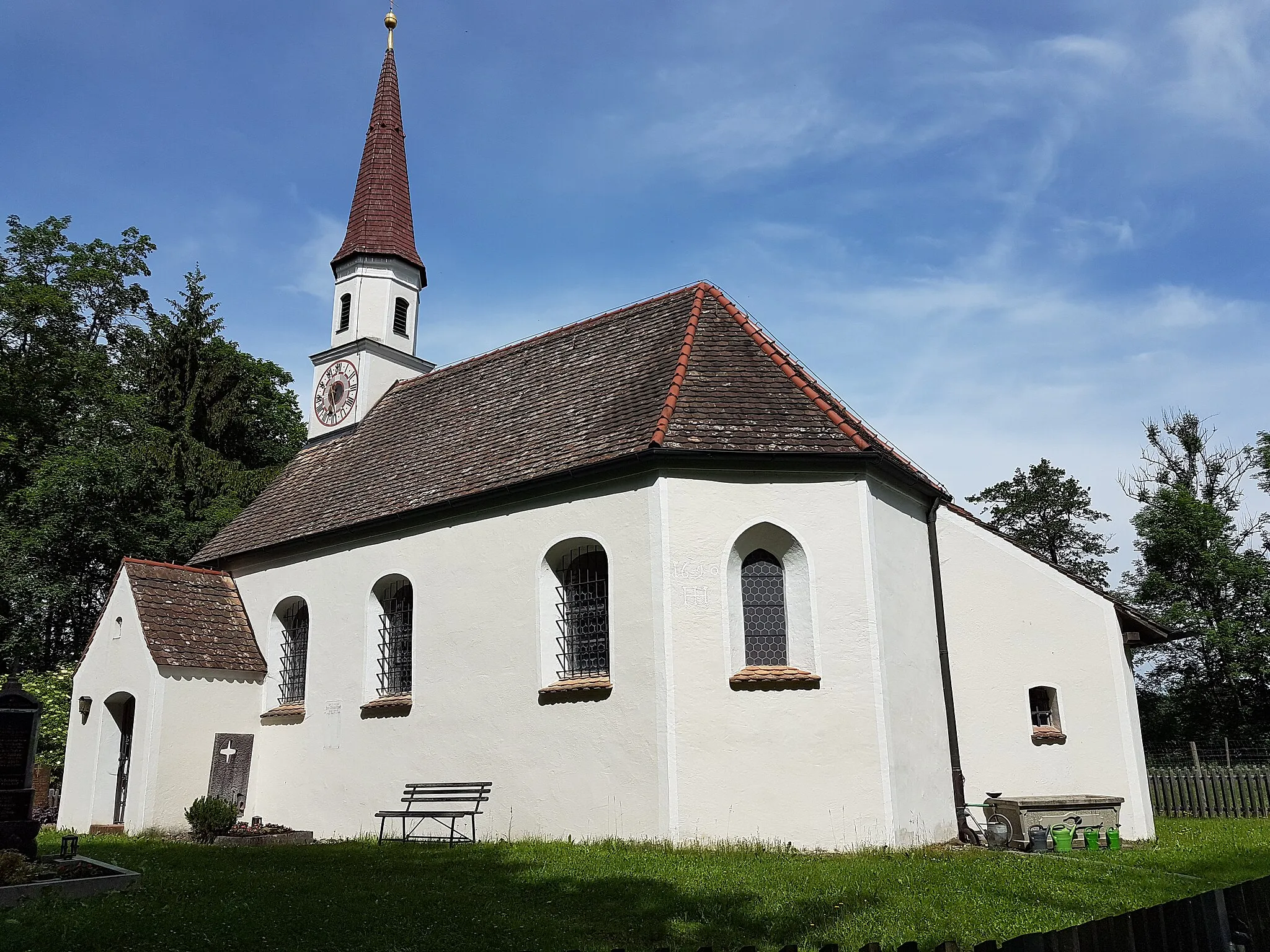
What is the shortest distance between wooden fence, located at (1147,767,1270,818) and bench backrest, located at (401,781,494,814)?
13003 millimetres

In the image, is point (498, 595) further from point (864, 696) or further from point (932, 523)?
point (932, 523)

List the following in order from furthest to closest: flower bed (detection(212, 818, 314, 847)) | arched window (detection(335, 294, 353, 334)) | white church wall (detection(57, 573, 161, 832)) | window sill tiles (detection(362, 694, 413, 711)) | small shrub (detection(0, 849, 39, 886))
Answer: arched window (detection(335, 294, 353, 334))
white church wall (detection(57, 573, 161, 832))
window sill tiles (detection(362, 694, 413, 711))
flower bed (detection(212, 818, 314, 847))
small shrub (detection(0, 849, 39, 886))

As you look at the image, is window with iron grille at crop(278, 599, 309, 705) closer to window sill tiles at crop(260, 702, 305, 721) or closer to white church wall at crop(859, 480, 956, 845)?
window sill tiles at crop(260, 702, 305, 721)

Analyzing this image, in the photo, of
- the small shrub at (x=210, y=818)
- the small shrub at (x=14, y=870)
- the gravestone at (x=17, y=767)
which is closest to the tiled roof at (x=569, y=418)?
the small shrub at (x=210, y=818)

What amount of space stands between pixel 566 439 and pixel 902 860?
771 centimetres

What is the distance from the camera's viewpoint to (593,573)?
1470 cm

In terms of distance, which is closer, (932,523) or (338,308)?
(932,523)

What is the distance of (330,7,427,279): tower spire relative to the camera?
23859mm

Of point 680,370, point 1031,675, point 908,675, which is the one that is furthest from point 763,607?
point 1031,675

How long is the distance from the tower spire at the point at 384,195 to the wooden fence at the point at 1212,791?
66.1ft

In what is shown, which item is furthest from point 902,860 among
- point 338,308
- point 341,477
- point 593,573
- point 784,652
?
point 338,308

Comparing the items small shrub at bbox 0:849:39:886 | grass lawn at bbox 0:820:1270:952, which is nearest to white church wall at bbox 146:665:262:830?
grass lawn at bbox 0:820:1270:952

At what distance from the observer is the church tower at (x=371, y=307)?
22.9 meters

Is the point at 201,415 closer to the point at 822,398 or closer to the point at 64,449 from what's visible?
the point at 64,449
